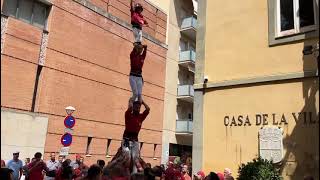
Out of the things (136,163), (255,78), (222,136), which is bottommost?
(136,163)

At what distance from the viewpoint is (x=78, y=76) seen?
75.5ft

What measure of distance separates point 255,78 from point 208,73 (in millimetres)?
1621

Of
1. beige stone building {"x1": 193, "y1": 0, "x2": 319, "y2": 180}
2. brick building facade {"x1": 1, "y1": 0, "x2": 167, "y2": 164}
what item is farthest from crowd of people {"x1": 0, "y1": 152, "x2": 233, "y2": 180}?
brick building facade {"x1": 1, "y1": 0, "x2": 167, "y2": 164}

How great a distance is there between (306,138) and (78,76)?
1611 cm

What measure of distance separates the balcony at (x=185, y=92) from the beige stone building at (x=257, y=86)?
823 inches

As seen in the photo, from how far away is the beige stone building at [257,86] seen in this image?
9609 millimetres

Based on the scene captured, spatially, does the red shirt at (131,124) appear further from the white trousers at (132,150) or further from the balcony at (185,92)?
the balcony at (185,92)

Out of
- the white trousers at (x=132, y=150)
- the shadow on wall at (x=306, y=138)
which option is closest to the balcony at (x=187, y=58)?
the shadow on wall at (x=306, y=138)

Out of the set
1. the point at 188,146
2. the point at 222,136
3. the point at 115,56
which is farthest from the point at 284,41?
the point at 188,146

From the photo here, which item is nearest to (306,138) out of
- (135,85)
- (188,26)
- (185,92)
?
(135,85)

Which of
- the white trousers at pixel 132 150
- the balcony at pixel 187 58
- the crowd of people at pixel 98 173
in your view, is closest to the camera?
the crowd of people at pixel 98 173

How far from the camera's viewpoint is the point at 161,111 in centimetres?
3088

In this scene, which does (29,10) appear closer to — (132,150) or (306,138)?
(132,150)

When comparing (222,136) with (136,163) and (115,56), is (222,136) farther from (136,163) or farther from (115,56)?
(115,56)
